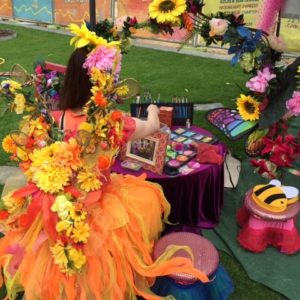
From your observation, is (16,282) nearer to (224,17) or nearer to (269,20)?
(224,17)

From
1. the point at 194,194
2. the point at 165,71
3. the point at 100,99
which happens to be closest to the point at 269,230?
the point at 194,194

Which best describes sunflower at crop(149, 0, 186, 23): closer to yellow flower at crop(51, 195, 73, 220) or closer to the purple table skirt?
the purple table skirt

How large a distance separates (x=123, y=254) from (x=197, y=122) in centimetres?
349

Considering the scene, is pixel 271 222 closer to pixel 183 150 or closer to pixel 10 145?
pixel 183 150

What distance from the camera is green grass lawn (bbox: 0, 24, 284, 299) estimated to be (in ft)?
21.1

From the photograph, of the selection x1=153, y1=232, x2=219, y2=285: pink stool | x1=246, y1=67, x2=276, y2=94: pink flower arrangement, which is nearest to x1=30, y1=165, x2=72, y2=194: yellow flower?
x1=153, y1=232, x2=219, y2=285: pink stool

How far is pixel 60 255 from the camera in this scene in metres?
2.07

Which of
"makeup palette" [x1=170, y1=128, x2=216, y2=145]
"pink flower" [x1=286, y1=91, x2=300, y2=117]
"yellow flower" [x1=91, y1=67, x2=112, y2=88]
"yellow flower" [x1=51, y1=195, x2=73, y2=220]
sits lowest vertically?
"makeup palette" [x1=170, y1=128, x2=216, y2=145]

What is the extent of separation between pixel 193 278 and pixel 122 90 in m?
1.17

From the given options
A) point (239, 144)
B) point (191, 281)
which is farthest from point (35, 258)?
point (239, 144)

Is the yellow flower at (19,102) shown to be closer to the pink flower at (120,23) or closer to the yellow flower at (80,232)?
the yellow flower at (80,232)

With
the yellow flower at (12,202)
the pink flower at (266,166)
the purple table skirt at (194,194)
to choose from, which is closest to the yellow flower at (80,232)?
the yellow flower at (12,202)

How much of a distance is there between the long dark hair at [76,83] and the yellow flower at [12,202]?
2.02 ft

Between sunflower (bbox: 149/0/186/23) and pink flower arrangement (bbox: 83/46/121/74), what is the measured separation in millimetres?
960
